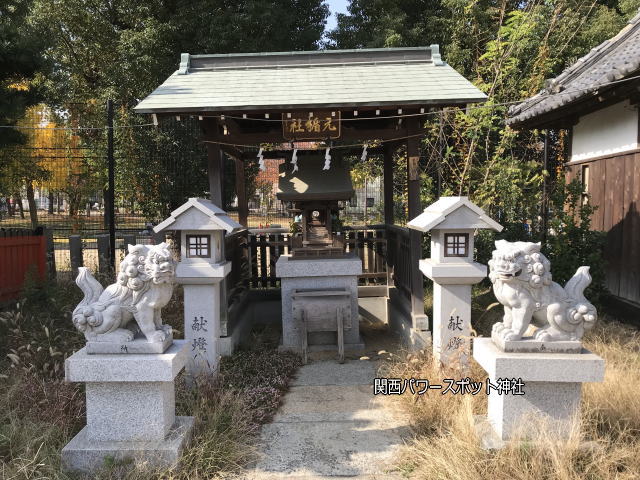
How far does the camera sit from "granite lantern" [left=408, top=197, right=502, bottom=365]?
5004 mm

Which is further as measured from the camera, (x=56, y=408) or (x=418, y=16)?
(x=418, y=16)

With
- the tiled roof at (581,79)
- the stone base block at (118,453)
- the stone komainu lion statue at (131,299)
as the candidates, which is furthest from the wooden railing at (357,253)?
the stone base block at (118,453)

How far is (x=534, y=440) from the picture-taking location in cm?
325

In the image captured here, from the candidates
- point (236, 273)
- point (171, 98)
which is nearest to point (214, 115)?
point (171, 98)

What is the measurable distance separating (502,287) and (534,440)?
115 centimetres

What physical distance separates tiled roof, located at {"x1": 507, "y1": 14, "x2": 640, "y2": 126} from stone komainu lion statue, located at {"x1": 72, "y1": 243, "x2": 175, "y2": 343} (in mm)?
5816

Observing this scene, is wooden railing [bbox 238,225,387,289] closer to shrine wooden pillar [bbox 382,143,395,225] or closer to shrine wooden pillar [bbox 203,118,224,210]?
shrine wooden pillar [bbox 382,143,395,225]

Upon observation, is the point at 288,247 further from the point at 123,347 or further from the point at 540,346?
the point at 540,346

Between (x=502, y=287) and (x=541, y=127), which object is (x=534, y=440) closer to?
(x=502, y=287)

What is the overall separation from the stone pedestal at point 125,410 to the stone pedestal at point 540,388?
251 centimetres

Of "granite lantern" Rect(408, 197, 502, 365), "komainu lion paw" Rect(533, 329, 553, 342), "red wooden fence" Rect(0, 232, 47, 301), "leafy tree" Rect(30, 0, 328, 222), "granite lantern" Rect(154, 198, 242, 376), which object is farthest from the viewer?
"leafy tree" Rect(30, 0, 328, 222)

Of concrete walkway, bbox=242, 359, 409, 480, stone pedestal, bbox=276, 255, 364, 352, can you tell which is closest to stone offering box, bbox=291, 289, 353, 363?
stone pedestal, bbox=276, 255, 364, 352

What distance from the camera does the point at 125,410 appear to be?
11.4 ft

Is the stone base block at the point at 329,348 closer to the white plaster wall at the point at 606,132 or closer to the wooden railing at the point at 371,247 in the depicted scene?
the wooden railing at the point at 371,247
